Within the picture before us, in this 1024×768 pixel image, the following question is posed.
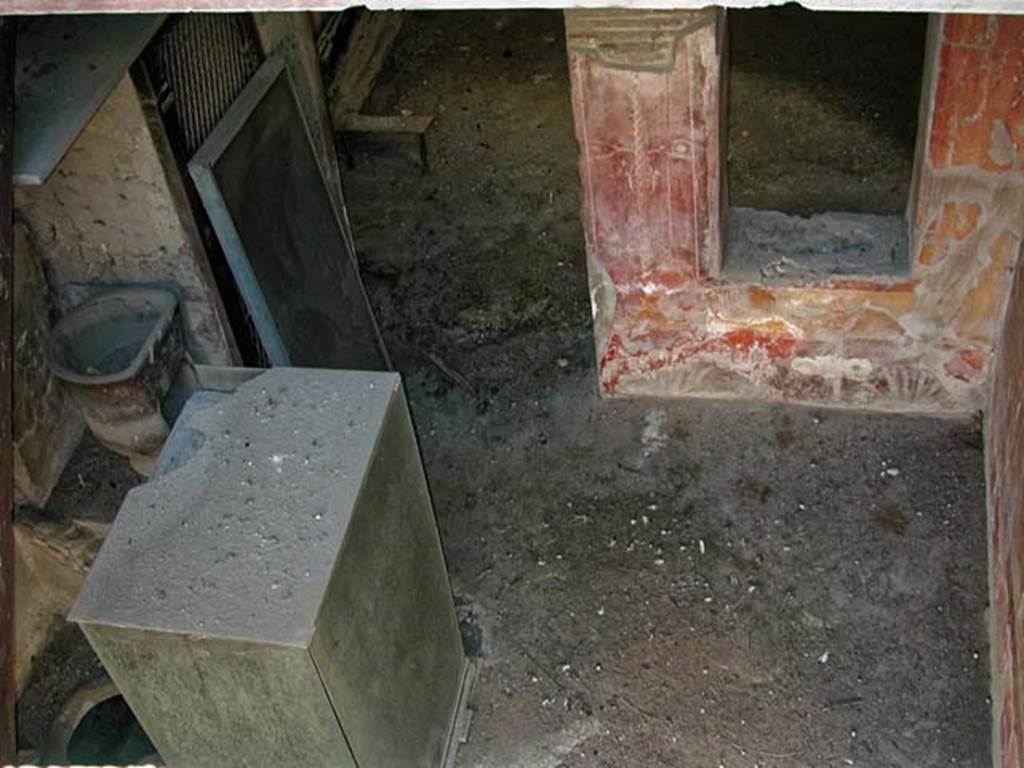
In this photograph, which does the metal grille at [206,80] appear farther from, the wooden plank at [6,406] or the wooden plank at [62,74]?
the wooden plank at [6,406]

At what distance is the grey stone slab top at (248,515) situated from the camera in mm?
3111

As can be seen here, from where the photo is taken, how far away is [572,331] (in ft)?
19.5

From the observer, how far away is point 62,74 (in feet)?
12.6

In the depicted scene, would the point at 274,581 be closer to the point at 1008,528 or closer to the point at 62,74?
the point at 62,74

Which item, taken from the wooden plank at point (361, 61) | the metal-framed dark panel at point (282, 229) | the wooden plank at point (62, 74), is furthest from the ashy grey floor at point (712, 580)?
the wooden plank at point (361, 61)

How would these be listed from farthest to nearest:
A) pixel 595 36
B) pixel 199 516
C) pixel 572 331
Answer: pixel 572 331
pixel 595 36
pixel 199 516

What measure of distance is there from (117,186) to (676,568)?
8.51ft

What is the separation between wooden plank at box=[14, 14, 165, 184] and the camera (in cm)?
361

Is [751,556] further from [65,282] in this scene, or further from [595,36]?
[65,282]

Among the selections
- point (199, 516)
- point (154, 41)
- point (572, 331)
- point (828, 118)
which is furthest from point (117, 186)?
point (828, 118)

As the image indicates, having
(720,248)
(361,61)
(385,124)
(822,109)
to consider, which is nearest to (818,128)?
(822,109)

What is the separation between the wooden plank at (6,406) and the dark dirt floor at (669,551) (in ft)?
5.67

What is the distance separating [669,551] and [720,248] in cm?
123

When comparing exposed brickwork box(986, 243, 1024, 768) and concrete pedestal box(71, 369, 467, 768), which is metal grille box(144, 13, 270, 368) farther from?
exposed brickwork box(986, 243, 1024, 768)
